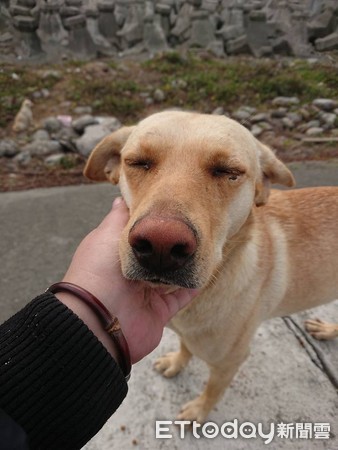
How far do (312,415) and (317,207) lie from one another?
50.1 inches

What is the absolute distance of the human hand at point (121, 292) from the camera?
1491 millimetres

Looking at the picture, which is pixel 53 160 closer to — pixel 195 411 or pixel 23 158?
pixel 23 158

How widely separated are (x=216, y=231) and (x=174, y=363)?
4.16 feet

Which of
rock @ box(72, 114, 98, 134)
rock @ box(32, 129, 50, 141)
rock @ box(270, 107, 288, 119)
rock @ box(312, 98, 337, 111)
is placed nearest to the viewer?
rock @ box(32, 129, 50, 141)

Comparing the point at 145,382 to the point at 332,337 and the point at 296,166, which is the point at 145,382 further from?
the point at 296,166

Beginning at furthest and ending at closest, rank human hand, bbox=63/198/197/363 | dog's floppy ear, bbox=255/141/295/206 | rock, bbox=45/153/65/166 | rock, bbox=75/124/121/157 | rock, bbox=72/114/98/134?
rock, bbox=72/114/98/134
rock, bbox=75/124/121/157
rock, bbox=45/153/65/166
dog's floppy ear, bbox=255/141/295/206
human hand, bbox=63/198/197/363

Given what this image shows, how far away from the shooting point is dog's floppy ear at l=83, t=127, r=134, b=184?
1.93m

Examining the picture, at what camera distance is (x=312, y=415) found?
214cm

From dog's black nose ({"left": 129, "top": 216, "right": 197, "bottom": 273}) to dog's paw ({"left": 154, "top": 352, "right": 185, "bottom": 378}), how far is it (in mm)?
1360

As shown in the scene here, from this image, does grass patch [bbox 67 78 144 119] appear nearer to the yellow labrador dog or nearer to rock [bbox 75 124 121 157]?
rock [bbox 75 124 121 157]

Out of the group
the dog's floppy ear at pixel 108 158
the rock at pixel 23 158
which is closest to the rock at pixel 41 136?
the rock at pixel 23 158

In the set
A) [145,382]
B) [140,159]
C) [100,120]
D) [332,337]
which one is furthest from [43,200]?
[332,337]
